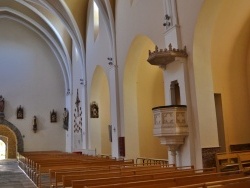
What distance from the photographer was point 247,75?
355 inches

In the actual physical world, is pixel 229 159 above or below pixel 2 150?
below

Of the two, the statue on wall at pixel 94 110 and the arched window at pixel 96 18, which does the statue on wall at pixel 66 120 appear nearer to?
the statue on wall at pixel 94 110

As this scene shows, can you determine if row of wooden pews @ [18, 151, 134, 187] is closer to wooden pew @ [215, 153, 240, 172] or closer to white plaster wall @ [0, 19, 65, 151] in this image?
wooden pew @ [215, 153, 240, 172]

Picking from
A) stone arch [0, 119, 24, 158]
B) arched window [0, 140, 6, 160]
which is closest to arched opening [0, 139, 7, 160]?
arched window [0, 140, 6, 160]

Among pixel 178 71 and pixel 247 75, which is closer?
pixel 178 71

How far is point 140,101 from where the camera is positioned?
11.5 m

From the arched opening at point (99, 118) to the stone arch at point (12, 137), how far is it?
713 cm

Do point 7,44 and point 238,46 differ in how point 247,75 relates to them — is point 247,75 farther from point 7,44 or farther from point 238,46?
point 7,44

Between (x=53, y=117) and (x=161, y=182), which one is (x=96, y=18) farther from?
(x=161, y=182)

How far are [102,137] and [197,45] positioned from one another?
9.76 meters

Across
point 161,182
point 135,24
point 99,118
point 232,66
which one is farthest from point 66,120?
point 161,182

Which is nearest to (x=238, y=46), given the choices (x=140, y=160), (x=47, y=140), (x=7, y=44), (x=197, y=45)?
(x=197, y=45)

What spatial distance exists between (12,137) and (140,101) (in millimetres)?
12776

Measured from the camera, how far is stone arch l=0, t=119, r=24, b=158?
20.1m
